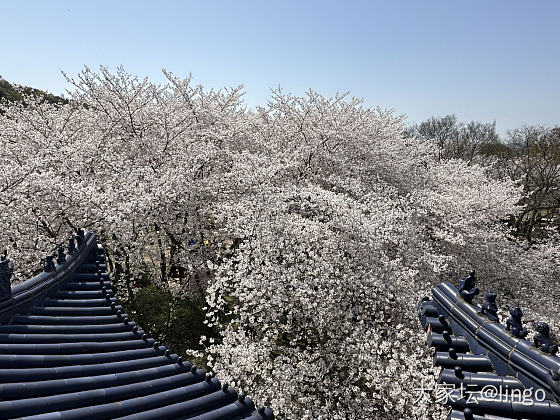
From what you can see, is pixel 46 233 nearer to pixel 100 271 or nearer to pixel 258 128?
pixel 100 271

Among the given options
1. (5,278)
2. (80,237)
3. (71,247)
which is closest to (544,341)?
(5,278)

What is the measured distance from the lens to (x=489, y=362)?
175 inches

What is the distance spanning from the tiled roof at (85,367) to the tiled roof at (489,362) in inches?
99.7

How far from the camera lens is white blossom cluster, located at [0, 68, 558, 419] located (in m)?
10.6

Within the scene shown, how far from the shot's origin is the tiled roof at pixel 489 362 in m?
3.72

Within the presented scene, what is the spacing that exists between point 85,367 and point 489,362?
5.14m

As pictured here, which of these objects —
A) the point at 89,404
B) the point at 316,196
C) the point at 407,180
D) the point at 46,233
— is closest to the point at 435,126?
the point at 407,180

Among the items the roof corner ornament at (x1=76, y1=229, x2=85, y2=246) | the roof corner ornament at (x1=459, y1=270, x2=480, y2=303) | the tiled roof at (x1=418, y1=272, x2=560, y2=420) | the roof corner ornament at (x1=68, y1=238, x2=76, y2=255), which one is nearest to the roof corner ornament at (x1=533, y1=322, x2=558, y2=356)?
the tiled roof at (x1=418, y1=272, x2=560, y2=420)

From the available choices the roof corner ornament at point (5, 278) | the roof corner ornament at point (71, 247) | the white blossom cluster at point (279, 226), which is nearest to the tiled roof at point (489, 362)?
the white blossom cluster at point (279, 226)

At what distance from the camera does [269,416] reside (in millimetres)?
5059

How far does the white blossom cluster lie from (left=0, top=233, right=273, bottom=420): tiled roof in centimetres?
487

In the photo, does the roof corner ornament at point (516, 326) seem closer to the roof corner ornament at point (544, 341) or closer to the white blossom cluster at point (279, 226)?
the roof corner ornament at point (544, 341)

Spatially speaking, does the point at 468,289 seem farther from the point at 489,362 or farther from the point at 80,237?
the point at 80,237

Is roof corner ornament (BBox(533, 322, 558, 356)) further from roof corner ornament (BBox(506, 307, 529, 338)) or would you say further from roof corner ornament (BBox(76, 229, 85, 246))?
roof corner ornament (BBox(76, 229, 85, 246))
